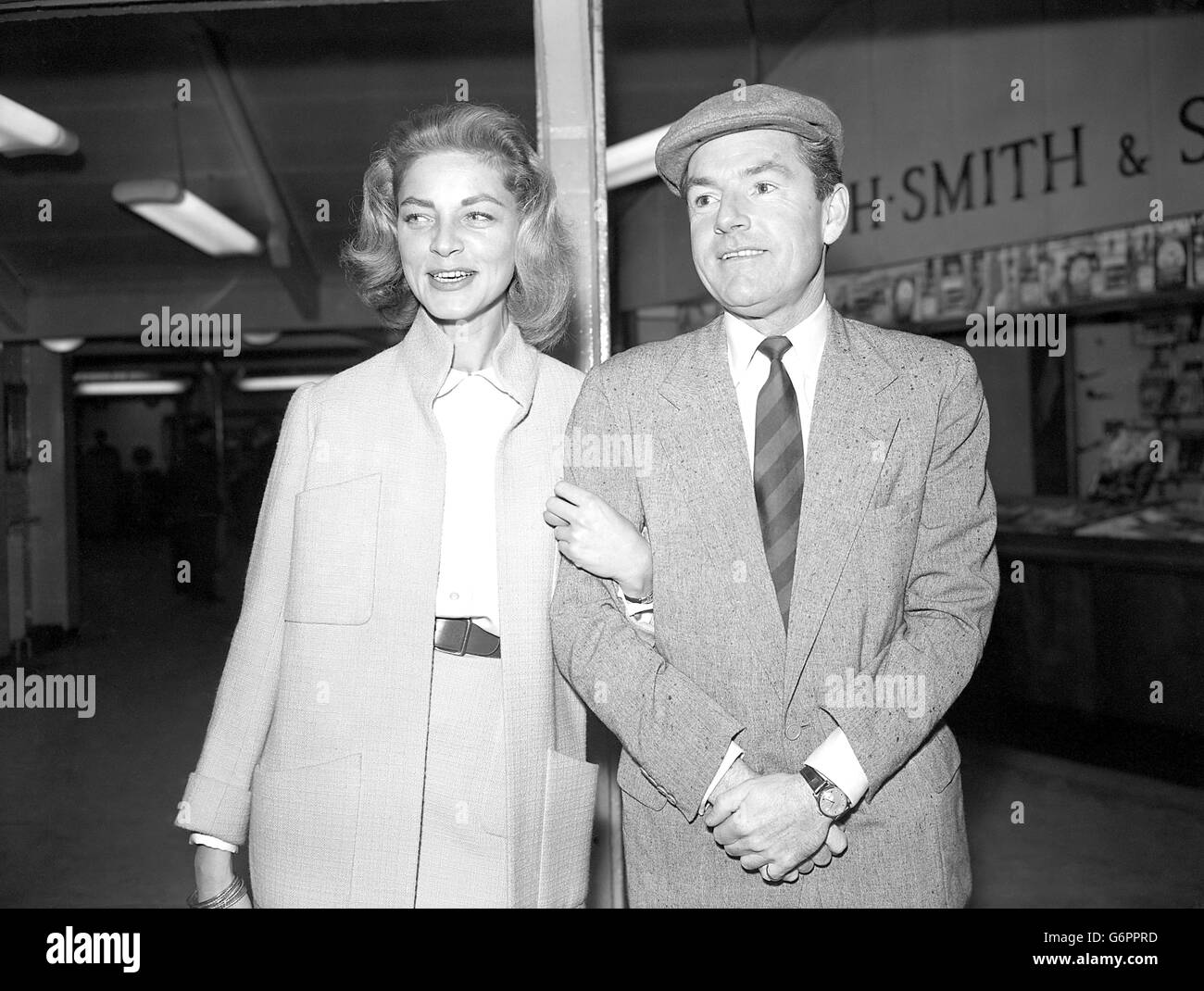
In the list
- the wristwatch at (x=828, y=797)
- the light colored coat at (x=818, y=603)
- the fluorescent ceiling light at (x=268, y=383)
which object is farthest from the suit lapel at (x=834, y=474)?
the fluorescent ceiling light at (x=268, y=383)

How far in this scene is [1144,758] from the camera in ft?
15.2

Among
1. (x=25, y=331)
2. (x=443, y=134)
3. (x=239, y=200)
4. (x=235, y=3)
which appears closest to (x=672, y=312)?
(x=239, y=200)

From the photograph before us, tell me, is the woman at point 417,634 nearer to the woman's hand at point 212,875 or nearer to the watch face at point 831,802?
the woman's hand at point 212,875

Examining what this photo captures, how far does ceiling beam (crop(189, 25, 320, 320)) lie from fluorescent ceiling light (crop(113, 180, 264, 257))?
0.23 metres

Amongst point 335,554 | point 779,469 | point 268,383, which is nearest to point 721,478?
point 779,469

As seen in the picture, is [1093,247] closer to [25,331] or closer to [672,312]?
[672,312]

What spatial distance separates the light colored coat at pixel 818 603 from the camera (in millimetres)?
1503

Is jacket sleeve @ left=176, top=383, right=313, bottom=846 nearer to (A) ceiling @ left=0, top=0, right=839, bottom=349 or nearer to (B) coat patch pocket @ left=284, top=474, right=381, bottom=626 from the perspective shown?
(B) coat patch pocket @ left=284, top=474, right=381, bottom=626

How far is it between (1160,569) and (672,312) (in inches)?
216

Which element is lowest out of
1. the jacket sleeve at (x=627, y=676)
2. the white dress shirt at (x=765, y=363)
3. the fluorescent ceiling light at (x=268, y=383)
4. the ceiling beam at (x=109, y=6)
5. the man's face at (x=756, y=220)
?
the jacket sleeve at (x=627, y=676)

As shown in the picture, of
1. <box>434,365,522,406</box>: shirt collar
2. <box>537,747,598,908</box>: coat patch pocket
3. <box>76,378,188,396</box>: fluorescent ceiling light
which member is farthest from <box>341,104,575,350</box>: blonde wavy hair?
<box>76,378,188,396</box>: fluorescent ceiling light

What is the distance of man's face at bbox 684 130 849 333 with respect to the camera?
1530 mm

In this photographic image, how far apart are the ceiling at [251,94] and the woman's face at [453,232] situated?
3084mm

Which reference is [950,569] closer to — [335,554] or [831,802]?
[831,802]
